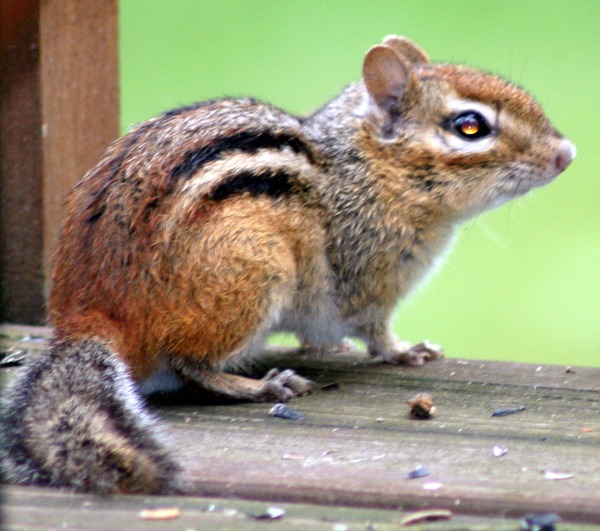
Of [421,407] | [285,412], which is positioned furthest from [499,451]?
[285,412]

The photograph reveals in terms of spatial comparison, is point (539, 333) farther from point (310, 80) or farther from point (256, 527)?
point (256, 527)

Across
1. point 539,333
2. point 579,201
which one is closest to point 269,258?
point 539,333

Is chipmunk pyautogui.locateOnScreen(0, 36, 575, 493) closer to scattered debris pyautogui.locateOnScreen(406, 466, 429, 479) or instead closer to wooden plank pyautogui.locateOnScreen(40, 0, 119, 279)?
scattered debris pyautogui.locateOnScreen(406, 466, 429, 479)

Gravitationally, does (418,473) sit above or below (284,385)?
below

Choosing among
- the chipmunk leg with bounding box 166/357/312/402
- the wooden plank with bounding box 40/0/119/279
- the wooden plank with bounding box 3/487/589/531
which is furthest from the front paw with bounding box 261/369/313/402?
the wooden plank with bounding box 40/0/119/279

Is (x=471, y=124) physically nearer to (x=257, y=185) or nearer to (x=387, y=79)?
(x=387, y=79)

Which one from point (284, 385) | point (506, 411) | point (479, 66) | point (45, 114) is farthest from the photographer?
point (479, 66)
